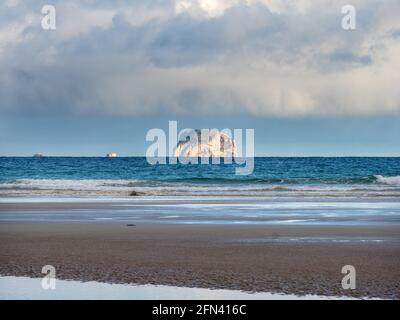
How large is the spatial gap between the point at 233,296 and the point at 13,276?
384cm

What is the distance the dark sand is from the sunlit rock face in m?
102

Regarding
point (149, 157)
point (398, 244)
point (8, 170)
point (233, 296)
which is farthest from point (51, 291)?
point (149, 157)

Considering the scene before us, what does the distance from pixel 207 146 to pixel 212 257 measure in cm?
11147

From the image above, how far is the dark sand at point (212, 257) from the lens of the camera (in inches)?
393

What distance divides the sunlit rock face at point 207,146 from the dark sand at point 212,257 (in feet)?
334

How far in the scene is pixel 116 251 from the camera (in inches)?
519
